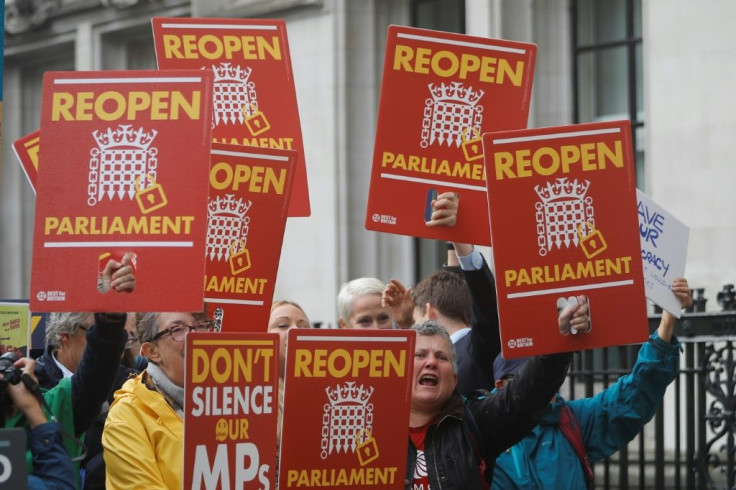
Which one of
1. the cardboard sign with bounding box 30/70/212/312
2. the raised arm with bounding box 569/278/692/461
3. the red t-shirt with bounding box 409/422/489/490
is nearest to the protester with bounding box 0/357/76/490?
the cardboard sign with bounding box 30/70/212/312

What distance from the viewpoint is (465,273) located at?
602cm

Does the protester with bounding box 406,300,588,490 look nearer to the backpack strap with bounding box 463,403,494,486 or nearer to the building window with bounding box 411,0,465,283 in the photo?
the backpack strap with bounding box 463,403,494,486

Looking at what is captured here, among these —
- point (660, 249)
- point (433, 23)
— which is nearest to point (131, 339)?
point (660, 249)

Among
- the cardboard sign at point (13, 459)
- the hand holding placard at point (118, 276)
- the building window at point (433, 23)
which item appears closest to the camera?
the cardboard sign at point (13, 459)

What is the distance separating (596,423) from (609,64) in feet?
20.7

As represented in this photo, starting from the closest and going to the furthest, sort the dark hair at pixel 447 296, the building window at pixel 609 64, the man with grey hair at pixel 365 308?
the dark hair at pixel 447 296 < the man with grey hair at pixel 365 308 < the building window at pixel 609 64

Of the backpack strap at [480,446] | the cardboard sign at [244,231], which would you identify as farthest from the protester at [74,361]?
the backpack strap at [480,446]

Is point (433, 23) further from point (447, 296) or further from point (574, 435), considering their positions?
point (574, 435)

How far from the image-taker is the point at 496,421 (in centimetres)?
534

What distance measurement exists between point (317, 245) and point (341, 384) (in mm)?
7797

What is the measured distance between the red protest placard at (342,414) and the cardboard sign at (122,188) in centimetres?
45

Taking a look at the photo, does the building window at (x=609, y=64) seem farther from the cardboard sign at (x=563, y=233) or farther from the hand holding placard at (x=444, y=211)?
the cardboard sign at (x=563, y=233)

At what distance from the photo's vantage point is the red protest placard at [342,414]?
5.06 meters

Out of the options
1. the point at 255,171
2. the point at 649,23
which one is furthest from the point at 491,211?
the point at 649,23
